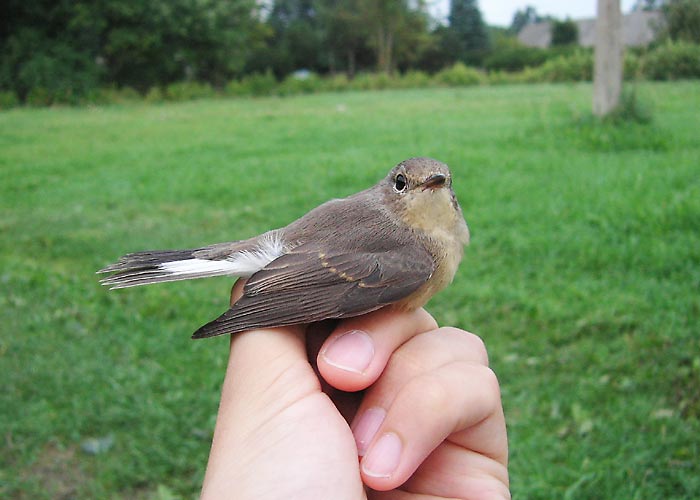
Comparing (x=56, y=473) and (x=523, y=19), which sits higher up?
(x=523, y=19)

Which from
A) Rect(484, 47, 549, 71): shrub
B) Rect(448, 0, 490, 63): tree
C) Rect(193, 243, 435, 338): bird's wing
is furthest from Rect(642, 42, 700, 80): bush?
Rect(448, 0, 490, 63): tree

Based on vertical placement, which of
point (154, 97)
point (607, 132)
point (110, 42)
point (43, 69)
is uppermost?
point (110, 42)

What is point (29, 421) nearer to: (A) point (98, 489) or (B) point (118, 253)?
(A) point (98, 489)

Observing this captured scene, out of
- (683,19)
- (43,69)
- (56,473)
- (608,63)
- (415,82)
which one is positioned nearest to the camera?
(56,473)

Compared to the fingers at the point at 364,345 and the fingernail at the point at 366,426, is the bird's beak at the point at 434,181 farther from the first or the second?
the fingernail at the point at 366,426

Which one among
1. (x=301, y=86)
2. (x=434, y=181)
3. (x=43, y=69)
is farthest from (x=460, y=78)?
(x=434, y=181)

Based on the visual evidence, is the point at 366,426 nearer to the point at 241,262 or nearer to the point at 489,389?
the point at 489,389

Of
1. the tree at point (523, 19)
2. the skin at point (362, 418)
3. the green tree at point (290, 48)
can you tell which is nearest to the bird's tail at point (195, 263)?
the skin at point (362, 418)

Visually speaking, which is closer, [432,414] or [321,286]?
[432,414]
